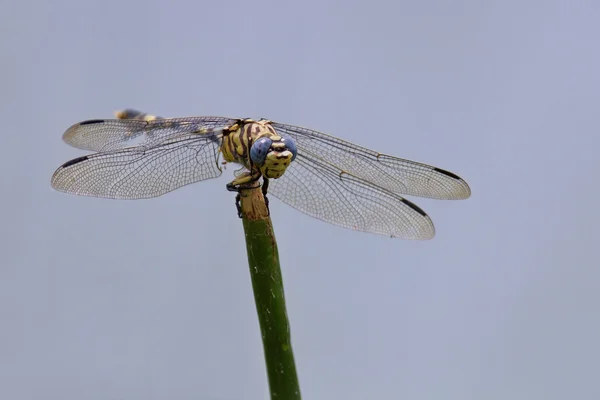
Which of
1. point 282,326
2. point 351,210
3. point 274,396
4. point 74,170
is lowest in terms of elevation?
point 274,396

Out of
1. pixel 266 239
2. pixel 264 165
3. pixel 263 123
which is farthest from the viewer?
pixel 263 123

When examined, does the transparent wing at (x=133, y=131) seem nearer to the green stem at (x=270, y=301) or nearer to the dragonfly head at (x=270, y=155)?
the dragonfly head at (x=270, y=155)

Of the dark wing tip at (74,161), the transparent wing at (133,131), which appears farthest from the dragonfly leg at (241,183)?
the dark wing tip at (74,161)

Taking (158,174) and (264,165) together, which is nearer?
(264,165)

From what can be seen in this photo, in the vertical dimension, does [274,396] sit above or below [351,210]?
below

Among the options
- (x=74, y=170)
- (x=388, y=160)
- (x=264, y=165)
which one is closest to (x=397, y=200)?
(x=388, y=160)

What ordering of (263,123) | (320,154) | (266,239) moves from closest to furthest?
(266,239)
(263,123)
(320,154)

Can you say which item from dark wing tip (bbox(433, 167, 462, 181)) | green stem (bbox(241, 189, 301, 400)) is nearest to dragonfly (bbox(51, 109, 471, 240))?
dark wing tip (bbox(433, 167, 462, 181))

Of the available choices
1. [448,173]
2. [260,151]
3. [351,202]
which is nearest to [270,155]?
[260,151]

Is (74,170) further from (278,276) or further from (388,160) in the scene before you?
(388,160)
